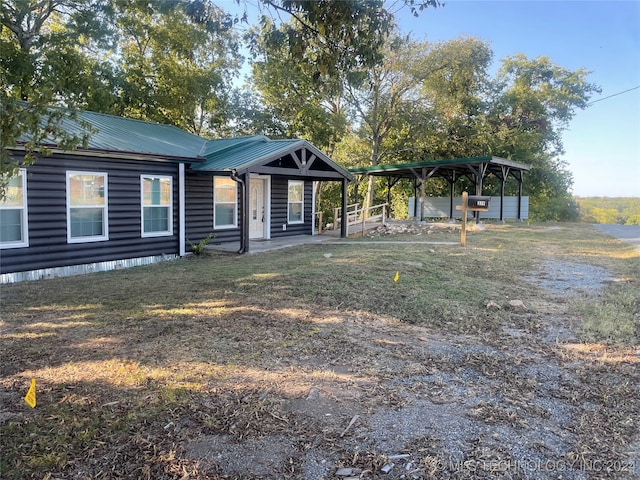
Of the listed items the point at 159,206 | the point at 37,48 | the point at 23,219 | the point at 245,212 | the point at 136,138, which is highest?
the point at 37,48

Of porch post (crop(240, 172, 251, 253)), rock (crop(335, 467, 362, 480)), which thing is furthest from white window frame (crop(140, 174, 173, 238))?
rock (crop(335, 467, 362, 480))

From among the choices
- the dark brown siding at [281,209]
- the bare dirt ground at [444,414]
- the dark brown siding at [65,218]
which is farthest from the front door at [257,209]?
the bare dirt ground at [444,414]

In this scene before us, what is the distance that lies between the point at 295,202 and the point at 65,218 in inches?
321

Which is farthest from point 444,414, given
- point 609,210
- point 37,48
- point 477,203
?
point 609,210

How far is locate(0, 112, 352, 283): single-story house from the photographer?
853 centimetres

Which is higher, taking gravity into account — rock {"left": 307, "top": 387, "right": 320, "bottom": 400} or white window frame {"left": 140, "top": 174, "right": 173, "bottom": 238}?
white window frame {"left": 140, "top": 174, "right": 173, "bottom": 238}

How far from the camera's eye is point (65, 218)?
29.8 feet

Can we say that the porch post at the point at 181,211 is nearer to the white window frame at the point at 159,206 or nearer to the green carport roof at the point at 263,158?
the white window frame at the point at 159,206

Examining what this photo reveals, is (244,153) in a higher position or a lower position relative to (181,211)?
higher

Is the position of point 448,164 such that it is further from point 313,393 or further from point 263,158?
point 313,393

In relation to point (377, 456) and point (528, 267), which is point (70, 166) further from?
point (528, 267)

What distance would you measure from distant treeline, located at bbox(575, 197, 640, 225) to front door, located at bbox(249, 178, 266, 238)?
25.8 metres

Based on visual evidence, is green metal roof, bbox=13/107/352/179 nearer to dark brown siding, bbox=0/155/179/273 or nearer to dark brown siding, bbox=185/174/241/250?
dark brown siding, bbox=0/155/179/273

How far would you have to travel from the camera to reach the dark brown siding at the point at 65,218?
8523 mm
